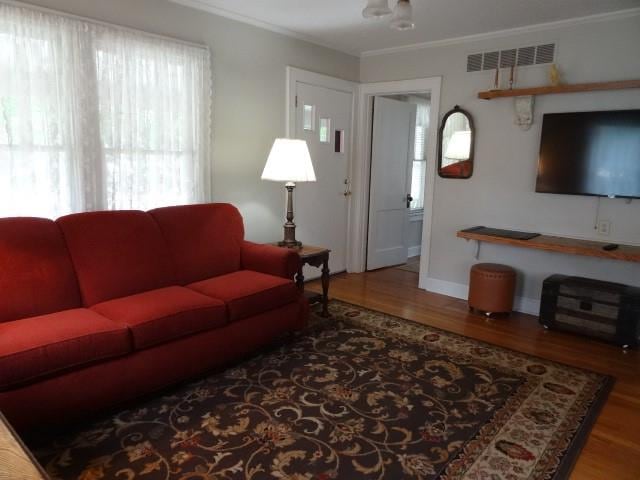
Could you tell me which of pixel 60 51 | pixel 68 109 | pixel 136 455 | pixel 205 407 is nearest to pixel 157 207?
pixel 68 109

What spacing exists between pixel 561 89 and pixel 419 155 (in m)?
2.70

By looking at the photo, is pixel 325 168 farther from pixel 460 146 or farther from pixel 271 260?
pixel 271 260

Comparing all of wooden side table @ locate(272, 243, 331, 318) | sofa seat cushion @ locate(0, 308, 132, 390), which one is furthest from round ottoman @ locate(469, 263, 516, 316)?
sofa seat cushion @ locate(0, 308, 132, 390)

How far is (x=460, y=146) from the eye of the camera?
440 centimetres

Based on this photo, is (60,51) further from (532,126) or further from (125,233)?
(532,126)

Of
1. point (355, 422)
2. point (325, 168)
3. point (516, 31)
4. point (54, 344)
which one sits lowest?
point (355, 422)

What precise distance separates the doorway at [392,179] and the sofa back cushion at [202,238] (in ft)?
7.43

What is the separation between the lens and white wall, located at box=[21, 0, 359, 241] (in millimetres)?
3438

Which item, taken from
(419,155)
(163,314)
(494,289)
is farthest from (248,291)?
(419,155)

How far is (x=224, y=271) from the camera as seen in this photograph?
337 cm

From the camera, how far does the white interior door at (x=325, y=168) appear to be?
15.0 feet

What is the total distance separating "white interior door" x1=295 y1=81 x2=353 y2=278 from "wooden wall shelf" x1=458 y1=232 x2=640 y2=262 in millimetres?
1610

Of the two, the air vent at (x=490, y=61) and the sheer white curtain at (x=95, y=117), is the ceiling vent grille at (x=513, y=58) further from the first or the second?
the sheer white curtain at (x=95, y=117)

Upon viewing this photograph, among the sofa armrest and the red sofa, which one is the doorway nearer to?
the sofa armrest
